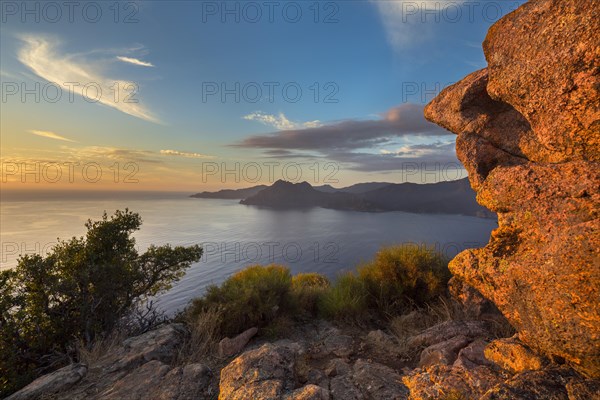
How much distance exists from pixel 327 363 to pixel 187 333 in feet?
11.4

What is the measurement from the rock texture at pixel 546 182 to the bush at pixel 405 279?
161 inches

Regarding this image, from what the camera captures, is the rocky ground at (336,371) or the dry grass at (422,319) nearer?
the rocky ground at (336,371)

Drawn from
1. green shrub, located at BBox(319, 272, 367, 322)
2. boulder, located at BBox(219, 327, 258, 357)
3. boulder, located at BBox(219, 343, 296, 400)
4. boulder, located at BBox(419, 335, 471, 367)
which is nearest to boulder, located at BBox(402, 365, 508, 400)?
boulder, located at BBox(419, 335, 471, 367)

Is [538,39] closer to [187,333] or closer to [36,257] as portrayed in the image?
[187,333]

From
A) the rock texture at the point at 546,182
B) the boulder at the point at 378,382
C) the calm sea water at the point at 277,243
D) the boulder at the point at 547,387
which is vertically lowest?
the calm sea water at the point at 277,243

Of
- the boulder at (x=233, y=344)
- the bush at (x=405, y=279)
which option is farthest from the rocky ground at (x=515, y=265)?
the bush at (x=405, y=279)

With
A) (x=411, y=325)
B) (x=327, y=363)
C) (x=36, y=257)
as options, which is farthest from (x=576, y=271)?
(x=36, y=257)

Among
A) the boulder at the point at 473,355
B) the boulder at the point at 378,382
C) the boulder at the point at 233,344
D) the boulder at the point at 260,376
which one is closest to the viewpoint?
the boulder at the point at 260,376

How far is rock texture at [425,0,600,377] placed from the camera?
2635 millimetres

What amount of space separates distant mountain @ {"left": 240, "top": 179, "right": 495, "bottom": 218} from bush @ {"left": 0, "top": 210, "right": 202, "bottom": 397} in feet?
426

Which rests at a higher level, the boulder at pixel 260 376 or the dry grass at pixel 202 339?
the boulder at pixel 260 376

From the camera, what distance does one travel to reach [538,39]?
123 inches

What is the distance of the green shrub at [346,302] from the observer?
24.8 feet

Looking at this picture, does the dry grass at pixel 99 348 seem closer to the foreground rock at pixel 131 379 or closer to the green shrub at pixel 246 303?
the foreground rock at pixel 131 379
